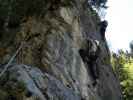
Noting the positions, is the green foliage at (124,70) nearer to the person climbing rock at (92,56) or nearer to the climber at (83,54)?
the person climbing rock at (92,56)

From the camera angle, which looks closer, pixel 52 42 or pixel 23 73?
pixel 23 73

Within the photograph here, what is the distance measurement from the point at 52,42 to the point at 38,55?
1.09 metres

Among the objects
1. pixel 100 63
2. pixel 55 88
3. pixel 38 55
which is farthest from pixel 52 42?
pixel 55 88

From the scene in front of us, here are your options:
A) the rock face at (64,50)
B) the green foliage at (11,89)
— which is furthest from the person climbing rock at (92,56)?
the green foliage at (11,89)

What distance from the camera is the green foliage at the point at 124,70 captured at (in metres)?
38.7

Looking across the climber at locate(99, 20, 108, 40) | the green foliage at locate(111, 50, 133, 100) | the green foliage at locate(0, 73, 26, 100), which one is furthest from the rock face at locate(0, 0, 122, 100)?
the green foliage at locate(111, 50, 133, 100)

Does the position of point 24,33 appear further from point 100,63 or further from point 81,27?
point 100,63

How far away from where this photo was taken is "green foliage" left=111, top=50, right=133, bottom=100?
38.7 metres

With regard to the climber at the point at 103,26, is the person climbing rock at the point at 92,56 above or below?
below

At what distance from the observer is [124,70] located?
4050 centimetres

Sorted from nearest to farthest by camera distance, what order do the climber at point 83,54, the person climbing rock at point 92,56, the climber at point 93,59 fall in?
the climber at point 83,54
the person climbing rock at point 92,56
the climber at point 93,59

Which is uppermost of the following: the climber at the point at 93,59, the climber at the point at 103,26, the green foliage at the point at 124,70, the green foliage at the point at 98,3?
the green foliage at the point at 98,3

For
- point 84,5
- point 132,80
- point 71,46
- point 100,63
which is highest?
point 84,5

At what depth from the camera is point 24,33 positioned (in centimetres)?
2147
